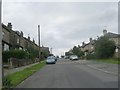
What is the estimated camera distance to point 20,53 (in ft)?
171

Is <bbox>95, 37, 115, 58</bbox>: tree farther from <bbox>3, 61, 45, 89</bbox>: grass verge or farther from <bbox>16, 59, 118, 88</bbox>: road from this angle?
<bbox>16, 59, 118, 88</bbox>: road

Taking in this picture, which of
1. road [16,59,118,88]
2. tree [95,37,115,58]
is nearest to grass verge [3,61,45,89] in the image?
road [16,59,118,88]

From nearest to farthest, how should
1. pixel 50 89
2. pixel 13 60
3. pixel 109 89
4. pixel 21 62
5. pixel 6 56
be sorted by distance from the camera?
pixel 109 89 → pixel 50 89 → pixel 13 60 → pixel 6 56 → pixel 21 62

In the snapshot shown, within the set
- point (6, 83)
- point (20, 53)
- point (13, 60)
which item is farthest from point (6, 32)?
point (6, 83)

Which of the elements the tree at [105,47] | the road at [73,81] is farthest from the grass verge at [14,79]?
the tree at [105,47]

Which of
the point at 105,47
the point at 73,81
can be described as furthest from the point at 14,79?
the point at 105,47

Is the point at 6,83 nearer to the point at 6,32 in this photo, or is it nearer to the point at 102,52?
the point at 6,32

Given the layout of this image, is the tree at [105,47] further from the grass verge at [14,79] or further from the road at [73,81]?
the road at [73,81]

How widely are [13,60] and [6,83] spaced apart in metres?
29.7

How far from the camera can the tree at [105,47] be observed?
7431 centimetres

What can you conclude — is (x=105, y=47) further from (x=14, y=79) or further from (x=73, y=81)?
(x=73, y=81)

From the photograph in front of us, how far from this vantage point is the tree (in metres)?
74.3

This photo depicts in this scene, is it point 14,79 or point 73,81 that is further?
point 14,79

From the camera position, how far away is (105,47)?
7419cm
